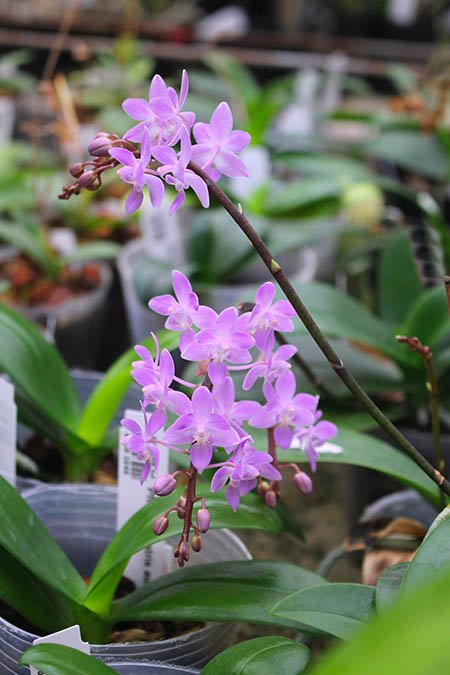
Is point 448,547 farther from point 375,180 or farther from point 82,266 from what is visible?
point 82,266

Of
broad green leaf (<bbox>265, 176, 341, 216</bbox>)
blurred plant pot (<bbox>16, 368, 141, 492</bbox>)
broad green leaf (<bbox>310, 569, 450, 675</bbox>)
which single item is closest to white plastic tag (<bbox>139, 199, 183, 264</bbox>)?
broad green leaf (<bbox>265, 176, 341, 216</bbox>)

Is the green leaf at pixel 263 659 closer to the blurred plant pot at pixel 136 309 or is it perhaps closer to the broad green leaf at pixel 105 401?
the broad green leaf at pixel 105 401

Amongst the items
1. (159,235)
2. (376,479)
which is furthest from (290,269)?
(376,479)

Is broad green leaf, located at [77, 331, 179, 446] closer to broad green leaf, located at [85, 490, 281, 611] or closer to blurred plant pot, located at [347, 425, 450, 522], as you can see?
broad green leaf, located at [85, 490, 281, 611]

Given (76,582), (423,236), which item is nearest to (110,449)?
(76,582)

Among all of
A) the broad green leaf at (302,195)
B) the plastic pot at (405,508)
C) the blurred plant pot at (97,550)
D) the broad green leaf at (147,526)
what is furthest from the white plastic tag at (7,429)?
the broad green leaf at (302,195)
